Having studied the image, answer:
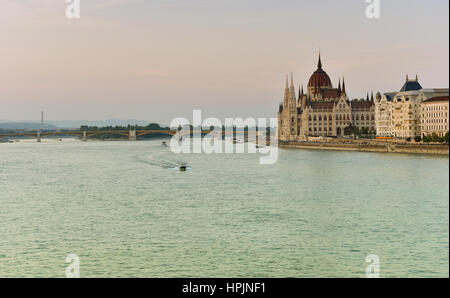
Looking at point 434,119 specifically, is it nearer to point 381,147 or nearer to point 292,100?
point 381,147

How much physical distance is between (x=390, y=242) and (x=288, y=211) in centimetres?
466

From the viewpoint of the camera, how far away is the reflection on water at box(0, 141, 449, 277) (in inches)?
366

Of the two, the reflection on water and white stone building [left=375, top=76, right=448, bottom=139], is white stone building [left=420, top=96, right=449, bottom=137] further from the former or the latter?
the reflection on water

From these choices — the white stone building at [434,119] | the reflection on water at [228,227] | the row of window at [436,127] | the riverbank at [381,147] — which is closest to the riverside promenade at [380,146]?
the riverbank at [381,147]

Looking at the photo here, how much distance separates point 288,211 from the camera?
15.2 metres

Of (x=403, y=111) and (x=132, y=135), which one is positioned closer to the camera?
(x=403, y=111)

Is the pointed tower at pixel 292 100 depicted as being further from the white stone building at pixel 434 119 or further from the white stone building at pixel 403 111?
the white stone building at pixel 434 119

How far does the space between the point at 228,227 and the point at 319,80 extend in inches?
3302

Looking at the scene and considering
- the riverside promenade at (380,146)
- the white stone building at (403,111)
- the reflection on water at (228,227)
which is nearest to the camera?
the reflection on water at (228,227)

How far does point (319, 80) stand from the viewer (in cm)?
9350

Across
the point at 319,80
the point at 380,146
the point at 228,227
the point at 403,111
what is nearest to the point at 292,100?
the point at 319,80

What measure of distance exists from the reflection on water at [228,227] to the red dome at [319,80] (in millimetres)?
71358

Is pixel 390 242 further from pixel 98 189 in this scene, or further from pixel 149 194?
pixel 98 189

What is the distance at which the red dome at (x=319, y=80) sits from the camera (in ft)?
306
